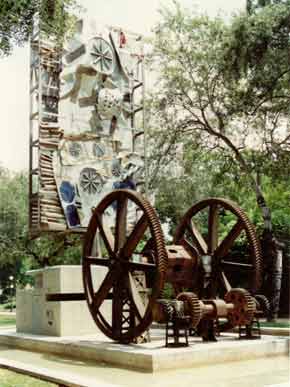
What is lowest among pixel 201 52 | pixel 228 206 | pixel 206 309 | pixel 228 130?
pixel 206 309

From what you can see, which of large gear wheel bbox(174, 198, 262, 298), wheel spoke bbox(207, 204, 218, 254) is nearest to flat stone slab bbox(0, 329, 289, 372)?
large gear wheel bbox(174, 198, 262, 298)

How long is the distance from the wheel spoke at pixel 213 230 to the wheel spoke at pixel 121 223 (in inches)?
75.9

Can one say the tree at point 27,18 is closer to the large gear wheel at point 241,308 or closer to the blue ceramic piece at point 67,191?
A: the blue ceramic piece at point 67,191

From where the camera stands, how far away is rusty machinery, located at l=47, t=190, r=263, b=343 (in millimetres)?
10367

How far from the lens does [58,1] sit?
12.9m

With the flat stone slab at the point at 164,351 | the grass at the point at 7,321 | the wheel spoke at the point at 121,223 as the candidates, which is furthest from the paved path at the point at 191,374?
the grass at the point at 7,321

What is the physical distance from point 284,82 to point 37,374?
570 inches

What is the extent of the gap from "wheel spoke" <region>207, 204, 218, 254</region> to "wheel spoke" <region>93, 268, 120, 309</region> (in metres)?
2.19

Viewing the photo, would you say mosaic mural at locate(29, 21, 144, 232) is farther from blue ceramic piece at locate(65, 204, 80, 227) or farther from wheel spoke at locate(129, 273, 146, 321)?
wheel spoke at locate(129, 273, 146, 321)

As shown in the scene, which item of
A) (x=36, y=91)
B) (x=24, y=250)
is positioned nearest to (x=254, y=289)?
(x=36, y=91)

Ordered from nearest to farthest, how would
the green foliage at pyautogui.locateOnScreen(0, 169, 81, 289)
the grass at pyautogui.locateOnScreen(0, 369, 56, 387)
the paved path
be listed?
the grass at pyautogui.locateOnScreen(0, 369, 56, 387), the paved path, the green foliage at pyautogui.locateOnScreen(0, 169, 81, 289)

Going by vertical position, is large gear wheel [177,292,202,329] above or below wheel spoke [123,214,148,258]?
below

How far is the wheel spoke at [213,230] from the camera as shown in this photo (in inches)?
503

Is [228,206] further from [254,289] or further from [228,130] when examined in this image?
[228,130]
